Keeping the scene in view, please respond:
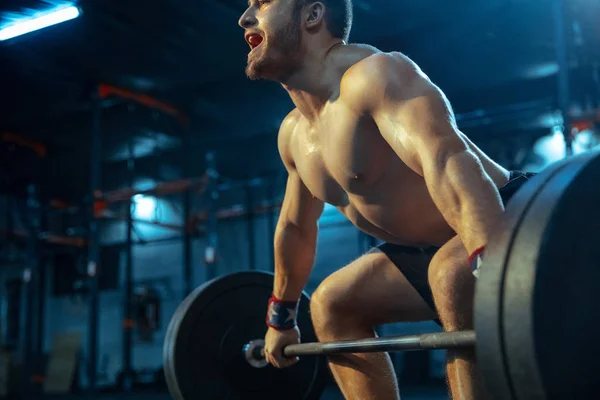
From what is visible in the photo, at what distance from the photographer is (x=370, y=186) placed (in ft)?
4.33

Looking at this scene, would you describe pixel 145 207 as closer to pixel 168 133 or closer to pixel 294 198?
pixel 168 133

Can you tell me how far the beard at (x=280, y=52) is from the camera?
1.36 m

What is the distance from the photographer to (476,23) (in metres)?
4.20

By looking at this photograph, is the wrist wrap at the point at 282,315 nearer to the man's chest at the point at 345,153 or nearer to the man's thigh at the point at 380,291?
the man's thigh at the point at 380,291

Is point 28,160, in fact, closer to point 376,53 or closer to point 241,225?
point 241,225

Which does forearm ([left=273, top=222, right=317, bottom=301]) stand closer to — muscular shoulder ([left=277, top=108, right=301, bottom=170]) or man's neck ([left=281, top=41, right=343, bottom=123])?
muscular shoulder ([left=277, top=108, right=301, bottom=170])

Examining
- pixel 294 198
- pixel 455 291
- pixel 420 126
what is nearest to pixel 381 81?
pixel 420 126

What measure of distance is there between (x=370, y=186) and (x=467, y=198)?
0.29 meters

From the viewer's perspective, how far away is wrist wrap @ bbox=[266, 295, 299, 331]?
167cm

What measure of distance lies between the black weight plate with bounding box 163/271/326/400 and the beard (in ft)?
2.36

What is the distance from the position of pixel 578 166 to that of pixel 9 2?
11.1ft

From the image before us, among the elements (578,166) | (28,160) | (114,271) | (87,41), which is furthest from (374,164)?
(114,271)

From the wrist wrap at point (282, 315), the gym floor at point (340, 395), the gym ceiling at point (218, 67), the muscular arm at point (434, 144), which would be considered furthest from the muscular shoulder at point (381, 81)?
the gym floor at point (340, 395)

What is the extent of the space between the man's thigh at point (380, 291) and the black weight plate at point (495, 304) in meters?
0.60
